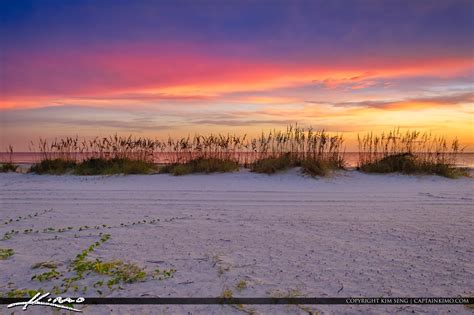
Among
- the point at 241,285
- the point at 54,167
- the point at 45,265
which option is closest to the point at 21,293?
the point at 45,265

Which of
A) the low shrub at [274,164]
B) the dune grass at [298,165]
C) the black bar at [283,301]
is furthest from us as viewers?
the low shrub at [274,164]

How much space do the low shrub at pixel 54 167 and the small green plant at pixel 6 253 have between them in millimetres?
10087

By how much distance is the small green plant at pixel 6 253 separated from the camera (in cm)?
439

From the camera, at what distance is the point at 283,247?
4.78 meters

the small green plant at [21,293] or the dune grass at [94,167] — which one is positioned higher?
the dune grass at [94,167]

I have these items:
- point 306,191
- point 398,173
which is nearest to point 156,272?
point 306,191

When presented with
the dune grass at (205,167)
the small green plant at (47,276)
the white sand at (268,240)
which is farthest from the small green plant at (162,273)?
the dune grass at (205,167)

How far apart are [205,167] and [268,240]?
330 inches

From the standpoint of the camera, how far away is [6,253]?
178 inches

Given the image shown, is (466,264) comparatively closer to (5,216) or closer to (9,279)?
(9,279)

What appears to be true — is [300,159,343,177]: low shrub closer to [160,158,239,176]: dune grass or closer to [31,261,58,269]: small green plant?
[160,158,239,176]: dune grass

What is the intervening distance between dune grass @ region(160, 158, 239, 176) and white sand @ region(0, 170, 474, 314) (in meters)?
3.05

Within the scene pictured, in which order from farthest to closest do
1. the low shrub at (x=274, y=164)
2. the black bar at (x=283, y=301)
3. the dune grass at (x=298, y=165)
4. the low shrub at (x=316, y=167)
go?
the low shrub at (x=274, y=164)
the dune grass at (x=298, y=165)
the low shrub at (x=316, y=167)
the black bar at (x=283, y=301)

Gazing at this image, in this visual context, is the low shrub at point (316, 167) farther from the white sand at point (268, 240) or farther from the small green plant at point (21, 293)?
the small green plant at point (21, 293)
